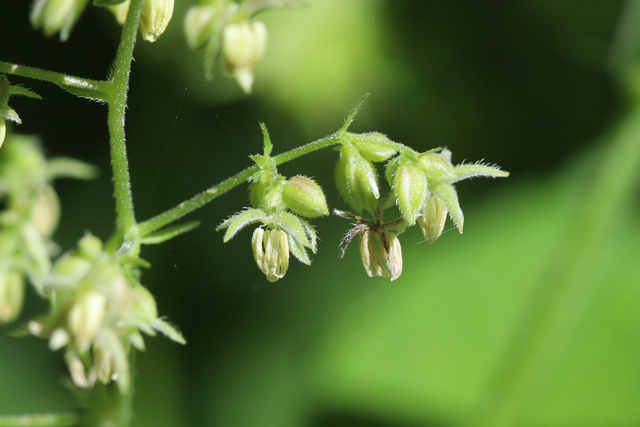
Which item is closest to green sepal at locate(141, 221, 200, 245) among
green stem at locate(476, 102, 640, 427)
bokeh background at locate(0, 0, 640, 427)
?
bokeh background at locate(0, 0, 640, 427)

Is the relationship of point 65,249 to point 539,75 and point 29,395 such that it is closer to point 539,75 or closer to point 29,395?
point 29,395

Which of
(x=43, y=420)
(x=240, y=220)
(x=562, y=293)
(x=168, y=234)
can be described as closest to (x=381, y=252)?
(x=240, y=220)

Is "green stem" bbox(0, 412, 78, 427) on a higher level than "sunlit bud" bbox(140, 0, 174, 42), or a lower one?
lower

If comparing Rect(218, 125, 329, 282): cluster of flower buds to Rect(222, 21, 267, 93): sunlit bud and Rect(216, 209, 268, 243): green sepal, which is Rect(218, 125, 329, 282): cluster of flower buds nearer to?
Rect(216, 209, 268, 243): green sepal

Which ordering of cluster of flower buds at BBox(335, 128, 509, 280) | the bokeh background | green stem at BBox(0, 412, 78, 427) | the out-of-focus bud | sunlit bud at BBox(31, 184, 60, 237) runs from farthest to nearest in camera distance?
the bokeh background, sunlit bud at BBox(31, 184, 60, 237), green stem at BBox(0, 412, 78, 427), cluster of flower buds at BBox(335, 128, 509, 280), the out-of-focus bud

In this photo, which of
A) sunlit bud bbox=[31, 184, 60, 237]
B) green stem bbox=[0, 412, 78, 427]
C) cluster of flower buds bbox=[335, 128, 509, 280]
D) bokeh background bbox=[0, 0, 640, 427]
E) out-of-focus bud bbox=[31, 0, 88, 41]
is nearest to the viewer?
out-of-focus bud bbox=[31, 0, 88, 41]

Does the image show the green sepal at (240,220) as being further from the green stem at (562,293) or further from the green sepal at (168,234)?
the green stem at (562,293)

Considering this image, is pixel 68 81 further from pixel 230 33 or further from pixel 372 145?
pixel 372 145

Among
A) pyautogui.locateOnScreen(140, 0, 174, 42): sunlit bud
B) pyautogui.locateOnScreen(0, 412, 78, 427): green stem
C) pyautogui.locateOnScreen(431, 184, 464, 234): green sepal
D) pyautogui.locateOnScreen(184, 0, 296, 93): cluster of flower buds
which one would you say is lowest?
pyautogui.locateOnScreen(0, 412, 78, 427): green stem
